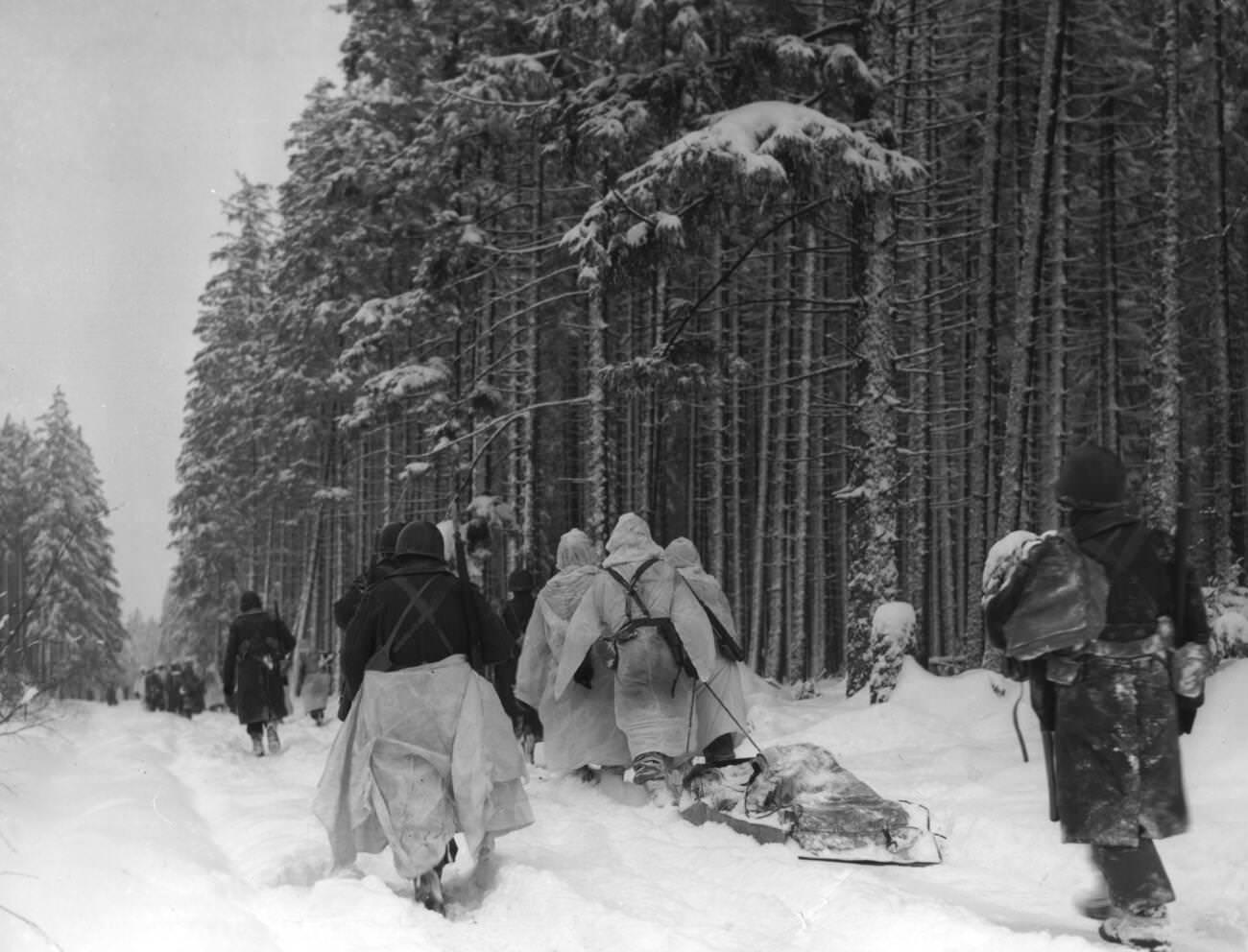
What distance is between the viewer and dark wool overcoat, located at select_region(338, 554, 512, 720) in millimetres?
6047

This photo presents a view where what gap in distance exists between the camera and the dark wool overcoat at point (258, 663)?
14789 mm

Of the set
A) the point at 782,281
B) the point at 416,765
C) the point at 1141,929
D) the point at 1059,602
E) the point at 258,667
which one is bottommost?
the point at 258,667

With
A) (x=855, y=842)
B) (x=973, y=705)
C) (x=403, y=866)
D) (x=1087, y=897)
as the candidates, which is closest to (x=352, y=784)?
(x=403, y=866)

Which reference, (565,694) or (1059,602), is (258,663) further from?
(1059,602)

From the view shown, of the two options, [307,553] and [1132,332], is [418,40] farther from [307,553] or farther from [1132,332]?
[307,553]

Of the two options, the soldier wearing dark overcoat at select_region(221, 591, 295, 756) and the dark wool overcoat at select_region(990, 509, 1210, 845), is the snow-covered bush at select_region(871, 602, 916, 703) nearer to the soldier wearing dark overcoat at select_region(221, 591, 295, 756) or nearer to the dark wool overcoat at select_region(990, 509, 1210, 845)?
the dark wool overcoat at select_region(990, 509, 1210, 845)

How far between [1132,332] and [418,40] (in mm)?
16675

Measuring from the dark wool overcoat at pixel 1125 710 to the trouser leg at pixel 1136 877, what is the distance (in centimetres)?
8

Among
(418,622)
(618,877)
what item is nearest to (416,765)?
(418,622)

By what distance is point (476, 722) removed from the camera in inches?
236

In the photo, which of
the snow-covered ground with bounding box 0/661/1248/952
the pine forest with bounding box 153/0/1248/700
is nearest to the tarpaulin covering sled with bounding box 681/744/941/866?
the snow-covered ground with bounding box 0/661/1248/952

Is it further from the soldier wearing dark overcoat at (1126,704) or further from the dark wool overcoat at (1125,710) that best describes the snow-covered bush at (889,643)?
the dark wool overcoat at (1125,710)

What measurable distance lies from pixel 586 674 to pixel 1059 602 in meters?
4.97

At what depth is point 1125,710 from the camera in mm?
4660
